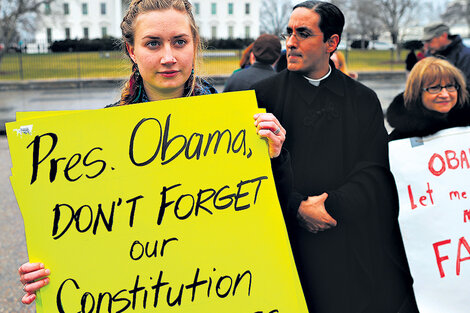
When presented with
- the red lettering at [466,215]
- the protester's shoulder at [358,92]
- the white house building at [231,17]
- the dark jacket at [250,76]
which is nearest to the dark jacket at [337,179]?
the protester's shoulder at [358,92]

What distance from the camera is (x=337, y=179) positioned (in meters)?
2.02

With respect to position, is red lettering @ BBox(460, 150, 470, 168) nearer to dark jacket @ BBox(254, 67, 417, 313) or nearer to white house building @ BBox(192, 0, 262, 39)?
dark jacket @ BBox(254, 67, 417, 313)

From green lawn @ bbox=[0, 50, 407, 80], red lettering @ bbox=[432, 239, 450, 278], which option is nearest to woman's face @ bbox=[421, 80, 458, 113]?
red lettering @ bbox=[432, 239, 450, 278]

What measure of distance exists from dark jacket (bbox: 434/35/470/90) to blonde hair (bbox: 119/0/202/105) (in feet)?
13.7

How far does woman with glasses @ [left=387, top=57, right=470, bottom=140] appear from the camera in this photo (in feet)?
7.68

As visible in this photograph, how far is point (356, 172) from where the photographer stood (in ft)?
6.65

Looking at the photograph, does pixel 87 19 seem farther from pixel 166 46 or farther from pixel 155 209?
pixel 155 209

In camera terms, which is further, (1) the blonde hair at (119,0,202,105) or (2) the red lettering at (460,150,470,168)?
(2) the red lettering at (460,150,470,168)

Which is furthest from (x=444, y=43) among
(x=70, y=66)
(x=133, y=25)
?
(x=70, y=66)

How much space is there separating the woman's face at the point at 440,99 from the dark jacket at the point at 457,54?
9.94 feet

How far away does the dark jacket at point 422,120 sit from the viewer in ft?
7.44

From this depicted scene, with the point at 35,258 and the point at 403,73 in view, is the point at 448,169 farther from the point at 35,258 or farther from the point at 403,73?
the point at 403,73

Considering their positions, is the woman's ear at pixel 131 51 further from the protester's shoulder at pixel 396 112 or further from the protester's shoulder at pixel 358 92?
the protester's shoulder at pixel 396 112

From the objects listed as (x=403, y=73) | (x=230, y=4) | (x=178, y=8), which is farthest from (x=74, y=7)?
(x=178, y=8)
